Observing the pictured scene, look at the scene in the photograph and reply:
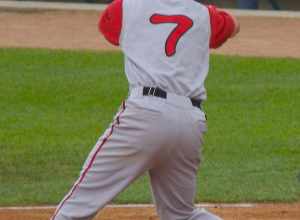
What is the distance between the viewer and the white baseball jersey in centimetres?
582

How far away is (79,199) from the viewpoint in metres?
5.79

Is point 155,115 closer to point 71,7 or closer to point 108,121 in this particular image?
point 108,121

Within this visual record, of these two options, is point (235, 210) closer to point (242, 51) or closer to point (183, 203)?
point (183, 203)

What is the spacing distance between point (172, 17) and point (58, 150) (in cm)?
458

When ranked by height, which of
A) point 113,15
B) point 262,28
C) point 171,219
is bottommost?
point 262,28

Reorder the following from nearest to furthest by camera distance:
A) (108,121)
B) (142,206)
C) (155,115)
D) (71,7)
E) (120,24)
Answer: (155,115) → (120,24) → (142,206) → (108,121) → (71,7)

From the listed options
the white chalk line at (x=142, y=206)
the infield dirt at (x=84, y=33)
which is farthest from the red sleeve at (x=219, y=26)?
the infield dirt at (x=84, y=33)

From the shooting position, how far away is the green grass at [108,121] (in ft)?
29.6

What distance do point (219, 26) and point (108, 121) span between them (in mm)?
5861

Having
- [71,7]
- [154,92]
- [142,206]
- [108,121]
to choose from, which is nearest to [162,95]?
[154,92]

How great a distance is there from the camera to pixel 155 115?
576 cm

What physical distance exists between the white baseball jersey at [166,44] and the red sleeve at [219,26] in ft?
0.22

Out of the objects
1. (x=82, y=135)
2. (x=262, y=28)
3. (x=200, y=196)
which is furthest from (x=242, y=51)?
(x=200, y=196)

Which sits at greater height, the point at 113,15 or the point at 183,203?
the point at 113,15
